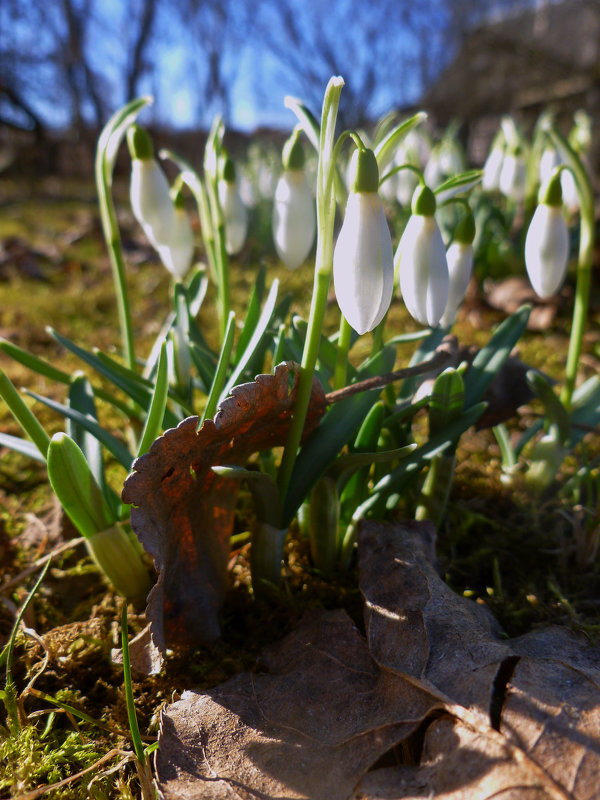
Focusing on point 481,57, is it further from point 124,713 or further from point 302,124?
point 124,713

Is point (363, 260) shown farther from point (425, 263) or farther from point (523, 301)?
point (523, 301)

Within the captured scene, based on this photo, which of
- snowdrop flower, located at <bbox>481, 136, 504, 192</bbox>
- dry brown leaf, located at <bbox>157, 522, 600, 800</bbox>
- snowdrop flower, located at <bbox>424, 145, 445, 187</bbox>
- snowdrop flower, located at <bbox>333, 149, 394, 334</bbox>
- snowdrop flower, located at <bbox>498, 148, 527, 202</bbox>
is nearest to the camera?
dry brown leaf, located at <bbox>157, 522, 600, 800</bbox>

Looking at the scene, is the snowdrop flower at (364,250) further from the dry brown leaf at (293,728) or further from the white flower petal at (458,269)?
the dry brown leaf at (293,728)

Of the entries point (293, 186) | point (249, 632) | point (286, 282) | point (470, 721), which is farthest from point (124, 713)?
point (286, 282)

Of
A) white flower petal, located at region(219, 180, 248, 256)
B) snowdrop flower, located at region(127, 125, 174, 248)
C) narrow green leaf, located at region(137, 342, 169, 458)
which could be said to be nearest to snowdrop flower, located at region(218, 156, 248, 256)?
white flower petal, located at region(219, 180, 248, 256)

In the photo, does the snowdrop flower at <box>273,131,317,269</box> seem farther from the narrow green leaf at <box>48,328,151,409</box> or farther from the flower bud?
the flower bud

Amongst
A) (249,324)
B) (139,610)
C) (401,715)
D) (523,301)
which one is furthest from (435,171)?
(401,715)

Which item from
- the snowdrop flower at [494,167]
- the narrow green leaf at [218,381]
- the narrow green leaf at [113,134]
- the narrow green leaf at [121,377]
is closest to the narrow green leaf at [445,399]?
the narrow green leaf at [218,381]
